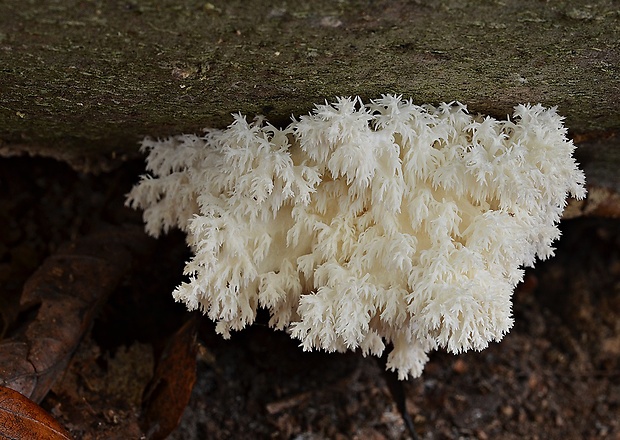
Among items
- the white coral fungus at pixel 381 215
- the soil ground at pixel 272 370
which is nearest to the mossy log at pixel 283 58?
the white coral fungus at pixel 381 215

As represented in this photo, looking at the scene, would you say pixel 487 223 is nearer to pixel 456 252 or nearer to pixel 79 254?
pixel 456 252

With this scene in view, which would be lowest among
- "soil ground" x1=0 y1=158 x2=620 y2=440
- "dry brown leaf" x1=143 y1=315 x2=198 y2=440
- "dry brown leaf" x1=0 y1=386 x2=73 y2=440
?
"dry brown leaf" x1=0 y1=386 x2=73 y2=440

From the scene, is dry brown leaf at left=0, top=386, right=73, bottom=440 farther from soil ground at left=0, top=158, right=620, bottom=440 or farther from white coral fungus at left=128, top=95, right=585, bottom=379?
white coral fungus at left=128, top=95, right=585, bottom=379

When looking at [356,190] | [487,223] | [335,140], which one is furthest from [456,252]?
[335,140]

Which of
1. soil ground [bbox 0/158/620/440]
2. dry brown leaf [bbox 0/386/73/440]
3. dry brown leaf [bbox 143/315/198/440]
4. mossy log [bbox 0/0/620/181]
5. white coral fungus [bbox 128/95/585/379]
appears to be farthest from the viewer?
soil ground [bbox 0/158/620/440]

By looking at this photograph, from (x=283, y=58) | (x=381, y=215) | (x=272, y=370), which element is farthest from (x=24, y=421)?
(x=283, y=58)

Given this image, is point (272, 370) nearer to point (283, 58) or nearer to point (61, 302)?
point (61, 302)

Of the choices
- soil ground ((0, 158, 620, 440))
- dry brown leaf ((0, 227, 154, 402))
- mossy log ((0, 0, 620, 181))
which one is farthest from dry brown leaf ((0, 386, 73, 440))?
mossy log ((0, 0, 620, 181))
